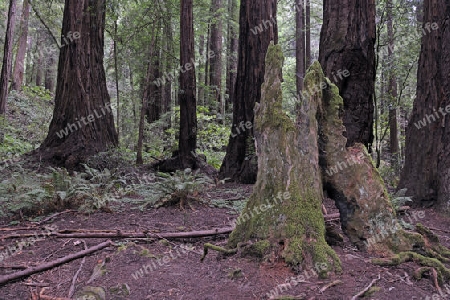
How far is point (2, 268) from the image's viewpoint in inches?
141

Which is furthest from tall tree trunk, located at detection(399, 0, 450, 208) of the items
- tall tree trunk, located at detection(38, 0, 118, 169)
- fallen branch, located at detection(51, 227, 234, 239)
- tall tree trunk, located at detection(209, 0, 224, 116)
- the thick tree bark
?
tall tree trunk, located at detection(209, 0, 224, 116)

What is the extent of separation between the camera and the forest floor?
282 cm

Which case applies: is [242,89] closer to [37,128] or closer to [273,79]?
[273,79]

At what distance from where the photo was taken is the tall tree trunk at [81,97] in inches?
362

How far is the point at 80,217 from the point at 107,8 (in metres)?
7.52

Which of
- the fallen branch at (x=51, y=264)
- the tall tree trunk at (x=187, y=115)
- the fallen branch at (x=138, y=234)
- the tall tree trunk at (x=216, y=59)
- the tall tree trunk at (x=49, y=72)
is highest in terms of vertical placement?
the tall tree trunk at (x=49, y=72)

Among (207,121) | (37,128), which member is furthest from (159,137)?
(37,128)

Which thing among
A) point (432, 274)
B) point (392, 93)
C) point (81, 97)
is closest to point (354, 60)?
point (432, 274)

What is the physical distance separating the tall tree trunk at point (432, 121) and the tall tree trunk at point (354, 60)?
0.95 meters

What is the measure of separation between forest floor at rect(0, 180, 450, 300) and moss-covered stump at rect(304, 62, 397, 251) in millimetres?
236

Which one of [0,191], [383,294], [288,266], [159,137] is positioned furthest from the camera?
[159,137]

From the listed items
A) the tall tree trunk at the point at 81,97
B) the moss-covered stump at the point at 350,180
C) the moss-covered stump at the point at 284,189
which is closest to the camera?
the moss-covered stump at the point at 284,189

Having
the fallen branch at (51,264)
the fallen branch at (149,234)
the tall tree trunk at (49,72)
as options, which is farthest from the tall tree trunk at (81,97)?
the tall tree trunk at (49,72)

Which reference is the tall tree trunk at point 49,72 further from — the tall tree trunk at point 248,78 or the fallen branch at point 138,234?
the fallen branch at point 138,234
